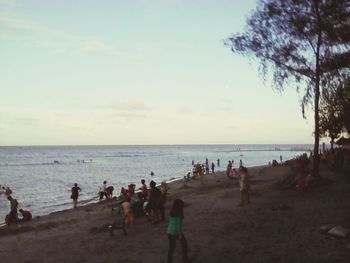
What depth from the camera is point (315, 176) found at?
2162cm

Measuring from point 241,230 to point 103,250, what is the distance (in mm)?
5087

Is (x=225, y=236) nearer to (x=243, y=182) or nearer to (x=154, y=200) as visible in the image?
(x=154, y=200)

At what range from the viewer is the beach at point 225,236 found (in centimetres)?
1200

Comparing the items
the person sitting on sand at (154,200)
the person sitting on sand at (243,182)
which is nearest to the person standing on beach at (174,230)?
the person sitting on sand at (154,200)

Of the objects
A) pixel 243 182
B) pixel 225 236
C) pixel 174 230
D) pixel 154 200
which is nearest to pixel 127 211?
pixel 154 200

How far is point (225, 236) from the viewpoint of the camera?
46.3ft

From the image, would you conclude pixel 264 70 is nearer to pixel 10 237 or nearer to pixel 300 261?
pixel 300 261

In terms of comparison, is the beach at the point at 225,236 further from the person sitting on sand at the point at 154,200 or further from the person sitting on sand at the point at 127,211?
the person sitting on sand at the point at 154,200

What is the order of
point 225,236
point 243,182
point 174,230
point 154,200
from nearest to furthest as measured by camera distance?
point 174,230 → point 225,236 → point 154,200 → point 243,182

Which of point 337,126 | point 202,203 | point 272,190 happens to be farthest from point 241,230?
A: point 337,126

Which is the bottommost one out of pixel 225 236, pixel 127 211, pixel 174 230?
pixel 225 236

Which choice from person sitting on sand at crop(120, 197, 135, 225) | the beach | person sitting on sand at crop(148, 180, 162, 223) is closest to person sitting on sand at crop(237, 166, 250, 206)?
the beach

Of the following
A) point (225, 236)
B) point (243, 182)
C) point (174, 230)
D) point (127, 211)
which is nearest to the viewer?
point (174, 230)

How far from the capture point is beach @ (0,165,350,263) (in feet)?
39.4
